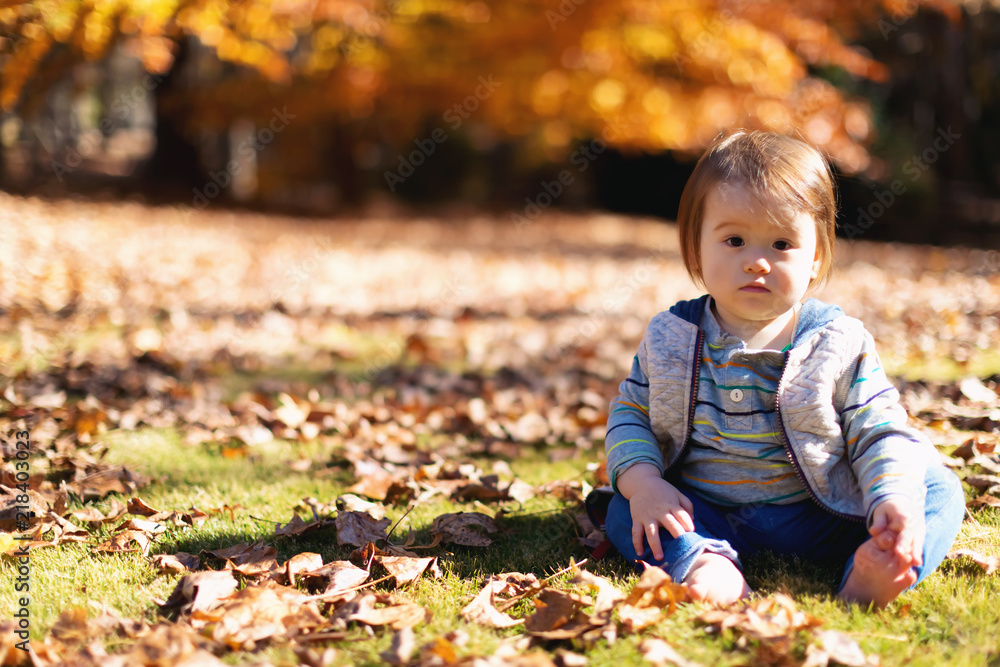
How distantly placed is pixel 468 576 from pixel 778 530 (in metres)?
0.82

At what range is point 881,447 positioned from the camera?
76.7 inches

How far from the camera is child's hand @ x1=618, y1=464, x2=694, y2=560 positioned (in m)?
2.03

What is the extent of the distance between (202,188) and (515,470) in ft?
44.6

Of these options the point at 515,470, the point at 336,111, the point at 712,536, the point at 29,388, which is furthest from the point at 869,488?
the point at 336,111

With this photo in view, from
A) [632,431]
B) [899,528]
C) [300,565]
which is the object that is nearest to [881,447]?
[899,528]

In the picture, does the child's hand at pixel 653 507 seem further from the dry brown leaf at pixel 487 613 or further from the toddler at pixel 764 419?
the dry brown leaf at pixel 487 613

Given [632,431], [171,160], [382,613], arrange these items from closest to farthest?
[382,613], [632,431], [171,160]

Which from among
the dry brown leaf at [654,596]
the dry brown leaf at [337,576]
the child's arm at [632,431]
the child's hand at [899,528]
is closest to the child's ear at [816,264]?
the child's arm at [632,431]

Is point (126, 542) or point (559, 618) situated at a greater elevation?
point (559, 618)

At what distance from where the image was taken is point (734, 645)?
1.74 metres

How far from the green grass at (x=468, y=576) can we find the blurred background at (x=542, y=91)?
10.5 feet

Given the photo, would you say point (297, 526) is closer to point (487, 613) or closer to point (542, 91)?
point (487, 613)

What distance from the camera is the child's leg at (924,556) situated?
1854mm

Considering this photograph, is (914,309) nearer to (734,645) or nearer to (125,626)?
(734,645)
